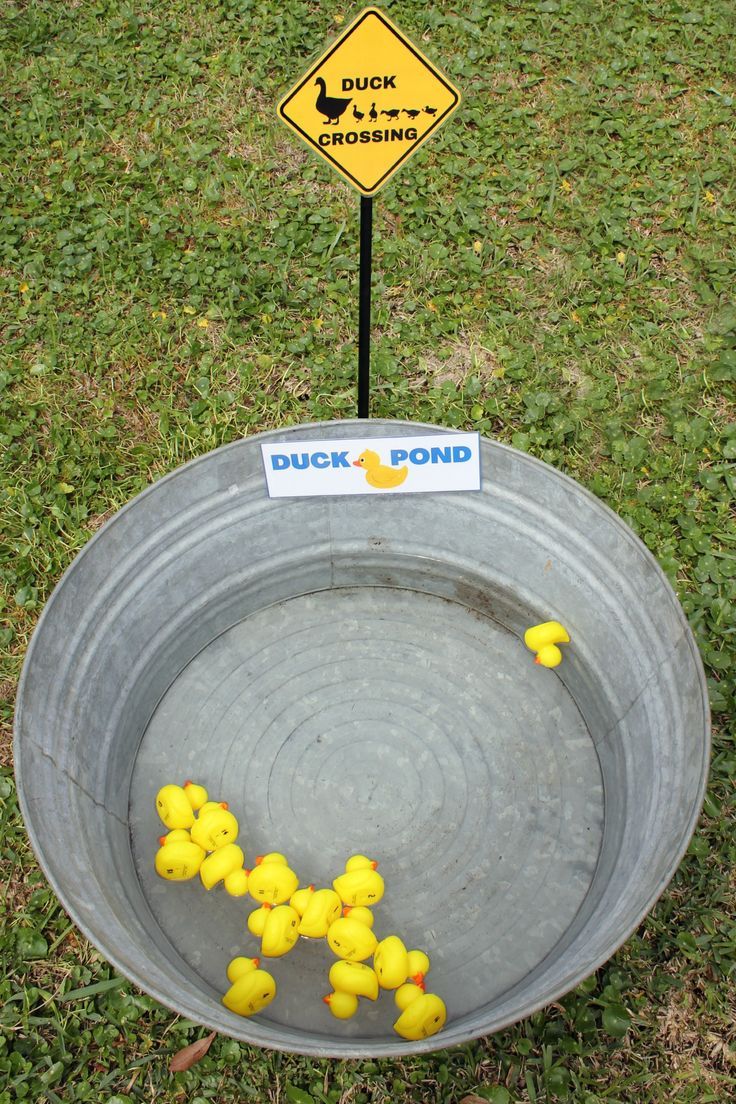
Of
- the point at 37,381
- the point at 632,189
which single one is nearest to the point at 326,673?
the point at 37,381

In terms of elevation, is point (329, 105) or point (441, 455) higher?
point (329, 105)

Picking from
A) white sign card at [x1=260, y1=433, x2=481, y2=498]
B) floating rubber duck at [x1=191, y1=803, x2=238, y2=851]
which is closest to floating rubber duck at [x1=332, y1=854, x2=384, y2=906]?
floating rubber duck at [x1=191, y1=803, x2=238, y2=851]

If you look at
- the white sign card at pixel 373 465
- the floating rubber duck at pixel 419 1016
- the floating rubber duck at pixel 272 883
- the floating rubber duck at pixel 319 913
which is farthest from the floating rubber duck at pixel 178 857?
the white sign card at pixel 373 465

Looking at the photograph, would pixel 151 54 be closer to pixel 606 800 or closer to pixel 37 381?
pixel 37 381

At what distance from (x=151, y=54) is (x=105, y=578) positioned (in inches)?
100

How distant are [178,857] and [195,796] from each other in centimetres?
14

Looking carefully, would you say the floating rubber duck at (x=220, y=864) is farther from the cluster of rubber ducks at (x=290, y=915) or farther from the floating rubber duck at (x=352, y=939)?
the floating rubber duck at (x=352, y=939)

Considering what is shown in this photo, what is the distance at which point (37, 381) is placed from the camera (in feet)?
8.57

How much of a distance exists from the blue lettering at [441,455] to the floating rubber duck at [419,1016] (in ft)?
3.34

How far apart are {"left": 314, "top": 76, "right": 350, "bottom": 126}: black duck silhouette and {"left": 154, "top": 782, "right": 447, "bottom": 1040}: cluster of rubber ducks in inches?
52.7

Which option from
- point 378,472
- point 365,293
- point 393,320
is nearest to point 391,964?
point 378,472

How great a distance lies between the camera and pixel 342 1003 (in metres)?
1.58

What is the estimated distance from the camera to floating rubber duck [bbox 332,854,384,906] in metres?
1.64

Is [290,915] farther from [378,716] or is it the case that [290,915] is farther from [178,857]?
[378,716]
